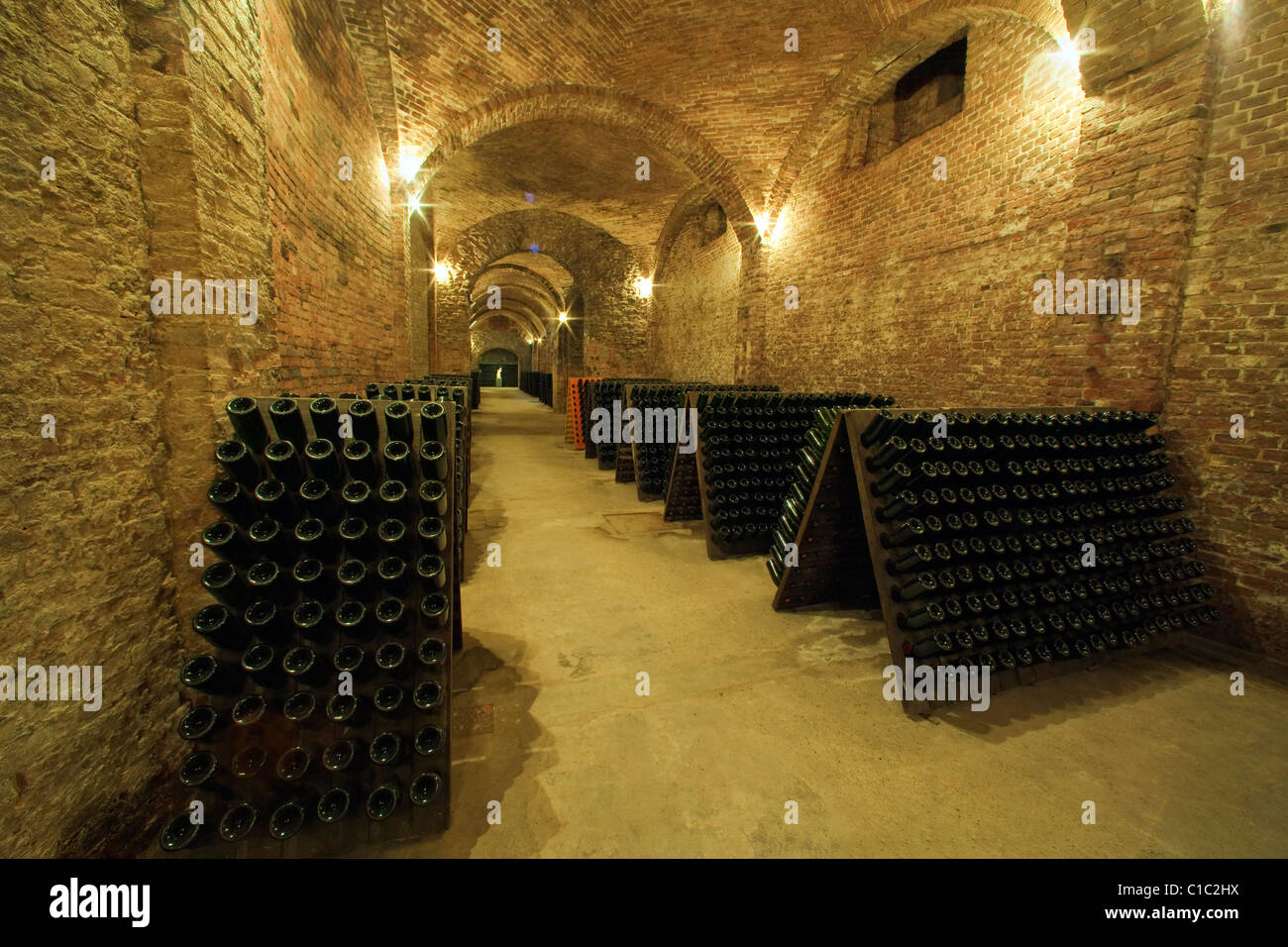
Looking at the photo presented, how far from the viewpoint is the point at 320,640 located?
1723mm

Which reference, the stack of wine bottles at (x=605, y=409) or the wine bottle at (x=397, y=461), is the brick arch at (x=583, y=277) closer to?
the stack of wine bottles at (x=605, y=409)

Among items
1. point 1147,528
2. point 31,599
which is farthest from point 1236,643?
point 31,599

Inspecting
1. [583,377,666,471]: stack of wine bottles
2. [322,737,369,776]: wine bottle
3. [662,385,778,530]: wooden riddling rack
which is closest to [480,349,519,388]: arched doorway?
[583,377,666,471]: stack of wine bottles

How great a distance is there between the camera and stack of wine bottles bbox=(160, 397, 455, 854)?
1.58 meters

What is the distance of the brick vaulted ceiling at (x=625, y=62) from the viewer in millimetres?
6141

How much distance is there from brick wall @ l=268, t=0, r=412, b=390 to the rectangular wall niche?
6.67 meters

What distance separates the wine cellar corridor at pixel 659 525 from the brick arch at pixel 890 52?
8 centimetres

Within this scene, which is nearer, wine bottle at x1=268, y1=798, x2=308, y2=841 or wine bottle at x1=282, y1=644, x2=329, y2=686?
wine bottle at x1=268, y1=798, x2=308, y2=841

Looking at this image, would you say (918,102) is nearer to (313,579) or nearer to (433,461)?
(433,461)

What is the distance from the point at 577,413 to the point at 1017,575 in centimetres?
824

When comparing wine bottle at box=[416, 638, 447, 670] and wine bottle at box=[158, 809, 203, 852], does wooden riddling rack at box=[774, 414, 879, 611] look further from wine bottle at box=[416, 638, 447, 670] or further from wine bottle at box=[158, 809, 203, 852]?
wine bottle at box=[158, 809, 203, 852]

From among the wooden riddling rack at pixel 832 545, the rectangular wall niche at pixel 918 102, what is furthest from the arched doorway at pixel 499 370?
the wooden riddling rack at pixel 832 545

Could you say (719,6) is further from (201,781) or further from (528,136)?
(201,781)

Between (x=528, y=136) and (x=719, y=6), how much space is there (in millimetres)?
4632
